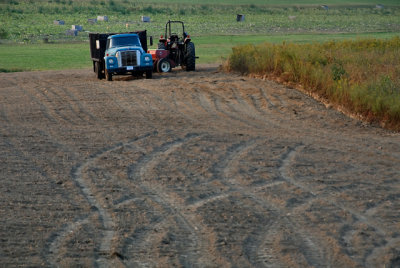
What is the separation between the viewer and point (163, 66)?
2598cm

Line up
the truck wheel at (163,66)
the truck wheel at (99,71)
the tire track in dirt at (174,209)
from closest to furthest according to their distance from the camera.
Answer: the tire track in dirt at (174,209) < the truck wheel at (99,71) < the truck wheel at (163,66)

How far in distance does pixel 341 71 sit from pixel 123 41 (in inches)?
381

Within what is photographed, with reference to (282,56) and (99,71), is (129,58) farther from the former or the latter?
(282,56)

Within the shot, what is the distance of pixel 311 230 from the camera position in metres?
7.44

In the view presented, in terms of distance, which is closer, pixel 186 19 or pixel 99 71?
pixel 99 71

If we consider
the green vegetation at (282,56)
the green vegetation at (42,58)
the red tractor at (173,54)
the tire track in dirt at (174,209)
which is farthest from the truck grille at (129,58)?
the tire track in dirt at (174,209)

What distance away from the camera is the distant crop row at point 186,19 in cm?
6656

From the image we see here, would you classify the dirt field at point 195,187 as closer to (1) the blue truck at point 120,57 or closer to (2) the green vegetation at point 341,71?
(2) the green vegetation at point 341,71

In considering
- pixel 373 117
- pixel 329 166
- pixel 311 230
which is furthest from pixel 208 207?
pixel 373 117

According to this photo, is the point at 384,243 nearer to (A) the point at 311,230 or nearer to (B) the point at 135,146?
(A) the point at 311,230

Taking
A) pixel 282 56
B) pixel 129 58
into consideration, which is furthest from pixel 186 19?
pixel 282 56

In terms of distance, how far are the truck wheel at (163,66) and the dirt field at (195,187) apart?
9.69 meters

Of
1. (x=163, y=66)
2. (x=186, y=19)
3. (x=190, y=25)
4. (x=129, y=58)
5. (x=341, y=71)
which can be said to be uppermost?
(x=341, y=71)

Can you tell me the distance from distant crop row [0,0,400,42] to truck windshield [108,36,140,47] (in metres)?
30.6
